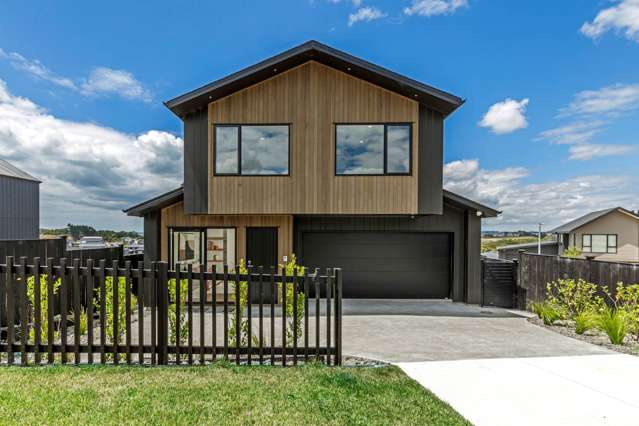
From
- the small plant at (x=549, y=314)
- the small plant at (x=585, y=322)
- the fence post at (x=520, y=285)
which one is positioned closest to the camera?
the small plant at (x=585, y=322)

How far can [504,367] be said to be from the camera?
16.6 ft

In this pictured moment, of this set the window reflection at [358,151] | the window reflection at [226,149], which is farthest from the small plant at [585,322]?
the window reflection at [226,149]

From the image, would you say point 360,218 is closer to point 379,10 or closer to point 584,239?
point 379,10

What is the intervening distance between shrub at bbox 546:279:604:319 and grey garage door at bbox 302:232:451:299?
10.2 feet

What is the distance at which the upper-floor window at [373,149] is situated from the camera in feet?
31.2

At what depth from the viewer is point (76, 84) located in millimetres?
16750

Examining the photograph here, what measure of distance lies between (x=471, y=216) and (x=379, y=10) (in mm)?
7340

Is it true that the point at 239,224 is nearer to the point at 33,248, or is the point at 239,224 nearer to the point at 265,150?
the point at 265,150

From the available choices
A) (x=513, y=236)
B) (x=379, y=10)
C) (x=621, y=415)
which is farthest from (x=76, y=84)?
(x=513, y=236)

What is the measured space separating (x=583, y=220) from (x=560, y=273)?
30329mm

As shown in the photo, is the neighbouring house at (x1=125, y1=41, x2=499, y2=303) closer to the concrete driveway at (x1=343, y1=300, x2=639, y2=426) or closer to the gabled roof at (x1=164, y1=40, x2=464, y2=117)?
the gabled roof at (x1=164, y1=40, x2=464, y2=117)

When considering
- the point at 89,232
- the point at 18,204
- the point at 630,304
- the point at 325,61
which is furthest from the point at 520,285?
the point at 89,232

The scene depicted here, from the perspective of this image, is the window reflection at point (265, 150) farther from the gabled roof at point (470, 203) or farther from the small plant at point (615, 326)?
the small plant at point (615, 326)

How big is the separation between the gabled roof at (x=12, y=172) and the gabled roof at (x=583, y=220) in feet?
152
